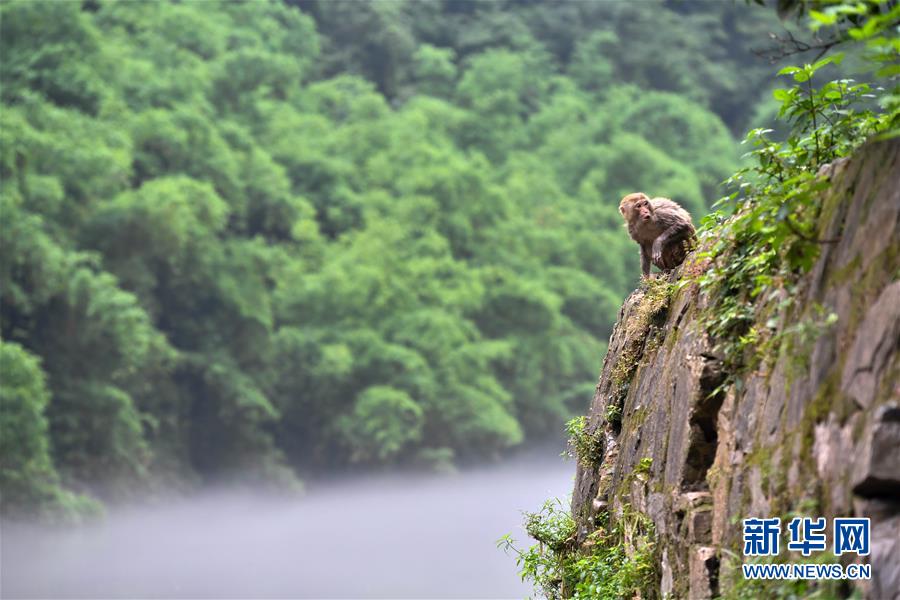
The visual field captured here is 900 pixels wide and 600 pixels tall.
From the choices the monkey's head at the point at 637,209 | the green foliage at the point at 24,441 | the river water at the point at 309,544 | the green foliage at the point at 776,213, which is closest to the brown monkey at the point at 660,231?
the monkey's head at the point at 637,209

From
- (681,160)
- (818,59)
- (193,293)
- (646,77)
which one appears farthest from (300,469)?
(818,59)

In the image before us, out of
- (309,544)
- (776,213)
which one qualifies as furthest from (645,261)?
(309,544)

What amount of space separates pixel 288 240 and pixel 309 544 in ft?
32.7

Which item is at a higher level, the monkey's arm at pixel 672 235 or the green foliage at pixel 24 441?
the green foliage at pixel 24 441

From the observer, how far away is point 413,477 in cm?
2856

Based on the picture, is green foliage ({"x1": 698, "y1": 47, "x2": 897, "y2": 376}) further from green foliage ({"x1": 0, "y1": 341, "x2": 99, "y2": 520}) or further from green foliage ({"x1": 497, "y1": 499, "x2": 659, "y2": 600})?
green foliage ({"x1": 0, "y1": 341, "x2": 99, "y2": 520})

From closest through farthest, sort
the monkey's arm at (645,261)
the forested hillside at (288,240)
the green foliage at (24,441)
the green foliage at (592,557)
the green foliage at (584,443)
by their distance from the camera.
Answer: the green foliage at (592,557) → the green foliage at (584,443) → the monkey's arm at (645,261) → the green foliage at (24,441) → the forested hillside at (288,240)

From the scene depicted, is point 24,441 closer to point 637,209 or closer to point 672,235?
point 637,209

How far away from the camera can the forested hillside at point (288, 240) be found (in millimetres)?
23984

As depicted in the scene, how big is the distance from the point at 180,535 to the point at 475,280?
32.4ft

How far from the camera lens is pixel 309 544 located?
82.5 ft

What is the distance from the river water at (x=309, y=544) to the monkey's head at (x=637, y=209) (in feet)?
38.3

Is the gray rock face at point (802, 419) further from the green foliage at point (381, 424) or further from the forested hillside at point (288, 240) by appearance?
the green foliage at point (381, 424)

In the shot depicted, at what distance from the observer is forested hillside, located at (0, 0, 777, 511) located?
944 inches
